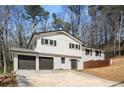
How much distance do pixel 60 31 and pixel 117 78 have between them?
174cm

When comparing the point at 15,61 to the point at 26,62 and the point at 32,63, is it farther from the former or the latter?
the point at 32,63

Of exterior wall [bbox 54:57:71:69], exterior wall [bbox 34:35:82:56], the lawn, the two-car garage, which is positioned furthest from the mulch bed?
exterior wall [bbox 54:57:71:69]

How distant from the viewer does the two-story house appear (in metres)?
7.28

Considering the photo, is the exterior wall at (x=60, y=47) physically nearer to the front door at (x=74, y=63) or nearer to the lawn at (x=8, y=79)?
the front door at (x=74, y=63)

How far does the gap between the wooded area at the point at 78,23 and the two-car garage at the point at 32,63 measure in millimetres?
329

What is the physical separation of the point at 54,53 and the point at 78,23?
0.92 metres

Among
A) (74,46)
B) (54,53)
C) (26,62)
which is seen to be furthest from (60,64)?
(26,62)

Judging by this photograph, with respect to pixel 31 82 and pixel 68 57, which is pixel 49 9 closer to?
pixel 68 57

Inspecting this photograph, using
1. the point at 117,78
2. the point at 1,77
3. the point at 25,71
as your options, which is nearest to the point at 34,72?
the point at 25,71

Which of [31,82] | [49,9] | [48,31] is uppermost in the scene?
[49,9]

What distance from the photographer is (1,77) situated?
712 cm

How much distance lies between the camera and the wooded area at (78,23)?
23.8ft

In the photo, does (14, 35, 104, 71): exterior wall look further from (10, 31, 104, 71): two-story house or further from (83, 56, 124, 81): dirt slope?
(83, 56, 124, 81): dirt slope

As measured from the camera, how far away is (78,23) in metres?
7.52
